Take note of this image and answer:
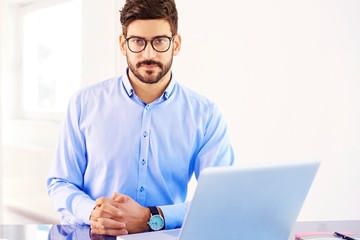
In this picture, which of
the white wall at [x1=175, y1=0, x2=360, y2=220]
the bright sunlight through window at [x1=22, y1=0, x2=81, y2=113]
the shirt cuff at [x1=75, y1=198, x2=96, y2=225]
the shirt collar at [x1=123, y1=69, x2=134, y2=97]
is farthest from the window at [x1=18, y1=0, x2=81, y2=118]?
the shirt cuff at [x1=75, y1=198, x2=96, y2=225]

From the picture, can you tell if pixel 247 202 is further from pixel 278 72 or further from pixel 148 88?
pixel 278 72

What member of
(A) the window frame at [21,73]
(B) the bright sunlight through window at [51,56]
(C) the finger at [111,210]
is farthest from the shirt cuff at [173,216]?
(A) the window frame at [21,73]

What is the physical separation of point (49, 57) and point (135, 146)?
3.21m

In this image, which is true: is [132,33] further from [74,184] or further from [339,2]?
[339,2]

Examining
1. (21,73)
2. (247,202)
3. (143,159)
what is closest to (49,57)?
(21,73)

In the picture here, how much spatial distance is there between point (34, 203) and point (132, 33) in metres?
3.18

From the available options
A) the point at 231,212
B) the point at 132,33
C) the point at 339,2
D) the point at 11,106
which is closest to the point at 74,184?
the point at 132,33

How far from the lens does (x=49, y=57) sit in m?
4.86

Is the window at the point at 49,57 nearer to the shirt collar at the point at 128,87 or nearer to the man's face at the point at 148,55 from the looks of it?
the shirt collar at the point at 128,87

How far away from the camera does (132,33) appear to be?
1830mm

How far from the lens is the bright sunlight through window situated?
4633 millimetres

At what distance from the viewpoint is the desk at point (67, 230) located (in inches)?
54.1

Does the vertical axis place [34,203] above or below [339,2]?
below

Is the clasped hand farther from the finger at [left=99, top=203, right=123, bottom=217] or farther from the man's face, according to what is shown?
the man's face
